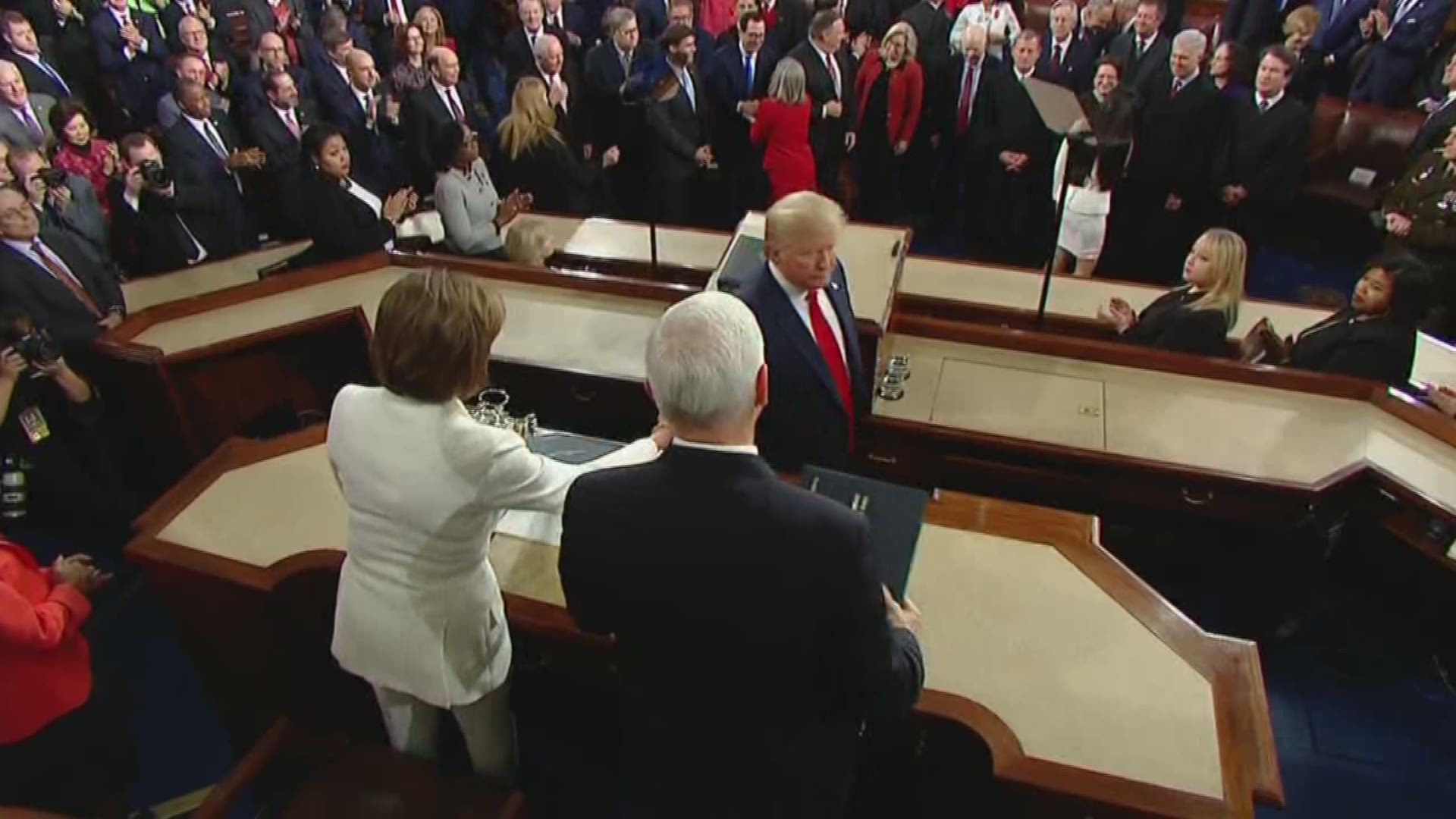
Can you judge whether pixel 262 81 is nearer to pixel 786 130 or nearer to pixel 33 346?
pixel 33 346

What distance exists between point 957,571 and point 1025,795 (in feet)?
1.74

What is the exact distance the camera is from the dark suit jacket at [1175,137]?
16.6 ft

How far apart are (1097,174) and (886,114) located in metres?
1.57

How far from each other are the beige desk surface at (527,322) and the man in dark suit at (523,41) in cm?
287

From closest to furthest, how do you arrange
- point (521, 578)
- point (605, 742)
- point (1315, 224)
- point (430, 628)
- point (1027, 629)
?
point (430, 628) → point (1027, 629) → point (521, 578) → point (605, 742) → point (1315, 224)

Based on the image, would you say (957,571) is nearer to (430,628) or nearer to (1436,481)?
(430,628)

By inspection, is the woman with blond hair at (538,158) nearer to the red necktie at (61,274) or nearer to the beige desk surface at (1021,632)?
the red necktie at (61,274)

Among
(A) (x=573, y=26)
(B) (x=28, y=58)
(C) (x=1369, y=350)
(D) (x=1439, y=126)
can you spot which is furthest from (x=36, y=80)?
(D) (x=1439, y=126)

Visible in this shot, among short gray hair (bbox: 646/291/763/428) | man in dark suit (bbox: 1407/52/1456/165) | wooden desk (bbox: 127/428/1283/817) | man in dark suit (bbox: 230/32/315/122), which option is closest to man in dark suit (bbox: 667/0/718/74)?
man in dark suit (bbox: 230/32/315/122)

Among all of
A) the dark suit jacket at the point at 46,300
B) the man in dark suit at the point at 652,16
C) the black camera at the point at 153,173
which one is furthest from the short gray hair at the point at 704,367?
the man in dark suit at the point at 652,16

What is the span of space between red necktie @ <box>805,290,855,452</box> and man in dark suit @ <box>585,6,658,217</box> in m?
3.33

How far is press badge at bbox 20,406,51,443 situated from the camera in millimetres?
3340

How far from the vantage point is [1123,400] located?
313 cm

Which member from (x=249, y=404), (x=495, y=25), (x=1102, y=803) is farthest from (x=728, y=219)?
(x=1102, y=803)
